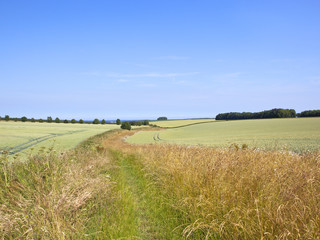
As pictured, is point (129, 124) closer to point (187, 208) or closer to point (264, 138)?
point (264, 138)

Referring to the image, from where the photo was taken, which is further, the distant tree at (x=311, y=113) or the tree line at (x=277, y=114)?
the tree line at (x=277, y=114)

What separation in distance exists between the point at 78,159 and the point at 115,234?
5.61 metres

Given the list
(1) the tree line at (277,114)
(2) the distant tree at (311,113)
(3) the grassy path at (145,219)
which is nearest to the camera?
(3) the grassy path at (145,219)

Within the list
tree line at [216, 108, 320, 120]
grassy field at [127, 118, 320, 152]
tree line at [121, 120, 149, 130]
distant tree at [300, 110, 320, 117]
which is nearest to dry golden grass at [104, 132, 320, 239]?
grassy field at [127, 118, 320, 152]

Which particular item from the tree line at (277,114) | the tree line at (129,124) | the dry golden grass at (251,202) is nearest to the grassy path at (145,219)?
the dry golden grass at (251,202)

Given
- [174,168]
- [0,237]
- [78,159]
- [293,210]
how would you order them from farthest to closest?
[78,159], [174,168], [0,237], [293,210]

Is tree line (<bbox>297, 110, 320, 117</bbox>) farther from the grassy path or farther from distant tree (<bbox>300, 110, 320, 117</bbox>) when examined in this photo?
the grassy path

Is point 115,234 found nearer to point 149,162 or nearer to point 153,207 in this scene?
point 153,207

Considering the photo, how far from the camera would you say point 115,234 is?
12.1 ft

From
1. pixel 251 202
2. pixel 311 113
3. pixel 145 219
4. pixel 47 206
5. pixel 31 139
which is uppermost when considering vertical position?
pixel 311 113

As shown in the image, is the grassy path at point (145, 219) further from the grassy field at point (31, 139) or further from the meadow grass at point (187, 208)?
the grassy field at point (31, 139)

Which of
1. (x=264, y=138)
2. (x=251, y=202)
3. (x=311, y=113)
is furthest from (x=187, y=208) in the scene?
(x=311, y=113)

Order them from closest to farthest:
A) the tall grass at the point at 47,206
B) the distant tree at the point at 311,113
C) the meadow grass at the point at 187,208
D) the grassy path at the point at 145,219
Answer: the meadow grass at the point at 187,208
the tall grass at the point at 47,206
the grassy path at the point at 145,219
the distant tree at the point at 311,113

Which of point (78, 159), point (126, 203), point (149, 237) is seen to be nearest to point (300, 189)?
point (149, 237)
